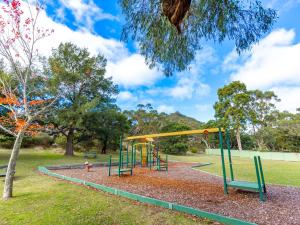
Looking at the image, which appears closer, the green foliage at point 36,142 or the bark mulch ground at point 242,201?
the bark mulch ground at point 242,201

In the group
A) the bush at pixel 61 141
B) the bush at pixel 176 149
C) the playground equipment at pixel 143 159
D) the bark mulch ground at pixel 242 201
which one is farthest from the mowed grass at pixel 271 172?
the bush at pixel 61 141

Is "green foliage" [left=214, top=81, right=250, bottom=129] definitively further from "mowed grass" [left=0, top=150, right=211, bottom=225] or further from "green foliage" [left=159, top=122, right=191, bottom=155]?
"mowed grass" [left=0, top=150, right=211, bottom=225]

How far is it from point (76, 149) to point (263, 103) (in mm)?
26620

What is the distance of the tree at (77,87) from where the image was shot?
1398 cm

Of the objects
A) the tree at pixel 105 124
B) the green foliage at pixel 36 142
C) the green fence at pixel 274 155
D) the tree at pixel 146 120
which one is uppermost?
the tree at pixel 146 120

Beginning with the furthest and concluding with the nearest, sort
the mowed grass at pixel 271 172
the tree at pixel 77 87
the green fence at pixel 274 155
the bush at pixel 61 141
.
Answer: the bush at pixel 61 141
the green fence at pixel 274 155
the tree at pixel 77 87
the mowed grass at pixel 271 172

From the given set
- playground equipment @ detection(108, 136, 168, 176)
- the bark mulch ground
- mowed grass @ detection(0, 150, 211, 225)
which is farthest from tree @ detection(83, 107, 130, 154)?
the bark mulch ground

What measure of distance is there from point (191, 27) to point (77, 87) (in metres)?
14.0

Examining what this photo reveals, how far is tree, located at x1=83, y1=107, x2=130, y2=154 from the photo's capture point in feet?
52.3

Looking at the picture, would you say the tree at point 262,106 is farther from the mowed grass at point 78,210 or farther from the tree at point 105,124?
the mowed grass at point 78,210

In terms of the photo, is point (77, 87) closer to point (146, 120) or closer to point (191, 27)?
point (191, 27)

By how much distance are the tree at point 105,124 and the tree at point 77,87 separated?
0.82 m

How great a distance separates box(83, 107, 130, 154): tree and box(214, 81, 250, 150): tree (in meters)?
13.8

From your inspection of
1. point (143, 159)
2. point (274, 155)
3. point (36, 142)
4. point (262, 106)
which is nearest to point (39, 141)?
point (36, 142)
